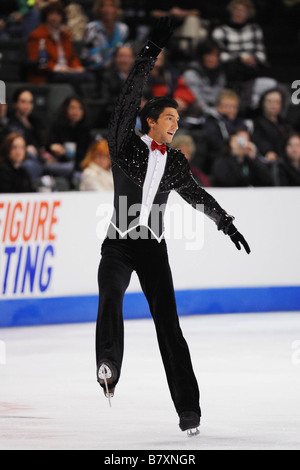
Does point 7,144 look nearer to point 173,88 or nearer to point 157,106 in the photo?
point 173,88

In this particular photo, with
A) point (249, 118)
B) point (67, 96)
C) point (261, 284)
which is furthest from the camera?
point (249, 118)

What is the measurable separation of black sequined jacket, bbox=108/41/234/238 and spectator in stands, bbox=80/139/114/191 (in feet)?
14.7

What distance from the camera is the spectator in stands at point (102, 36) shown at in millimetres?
12156

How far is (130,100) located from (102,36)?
7.35 metres

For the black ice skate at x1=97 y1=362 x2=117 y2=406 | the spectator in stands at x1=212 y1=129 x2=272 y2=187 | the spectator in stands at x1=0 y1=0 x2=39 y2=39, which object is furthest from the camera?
the spectator in stands at x1=0 y1=0 x2=39 y2=39

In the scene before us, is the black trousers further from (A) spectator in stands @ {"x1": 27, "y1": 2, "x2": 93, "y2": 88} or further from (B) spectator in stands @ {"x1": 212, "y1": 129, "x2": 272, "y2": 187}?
(A) spectator in stands @ {"x1": 27, "y1": 2, "x2": 93, "y2": 88}

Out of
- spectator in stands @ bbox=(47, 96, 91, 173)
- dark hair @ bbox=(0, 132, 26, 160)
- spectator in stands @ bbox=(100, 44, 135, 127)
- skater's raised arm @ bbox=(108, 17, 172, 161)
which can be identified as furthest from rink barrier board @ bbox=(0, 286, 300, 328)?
skater's raised arm @ bbox=(108, 17, 172, 161)

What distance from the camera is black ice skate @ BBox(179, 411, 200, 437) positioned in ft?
16.7

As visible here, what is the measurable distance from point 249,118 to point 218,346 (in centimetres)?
496

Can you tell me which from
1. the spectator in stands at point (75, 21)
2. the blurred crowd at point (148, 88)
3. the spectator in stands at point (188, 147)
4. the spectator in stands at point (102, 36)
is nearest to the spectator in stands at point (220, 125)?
the blurred crowd at point (148, 88)

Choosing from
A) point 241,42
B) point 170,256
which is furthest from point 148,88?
point 170,256

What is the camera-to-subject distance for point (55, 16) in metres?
11.6
